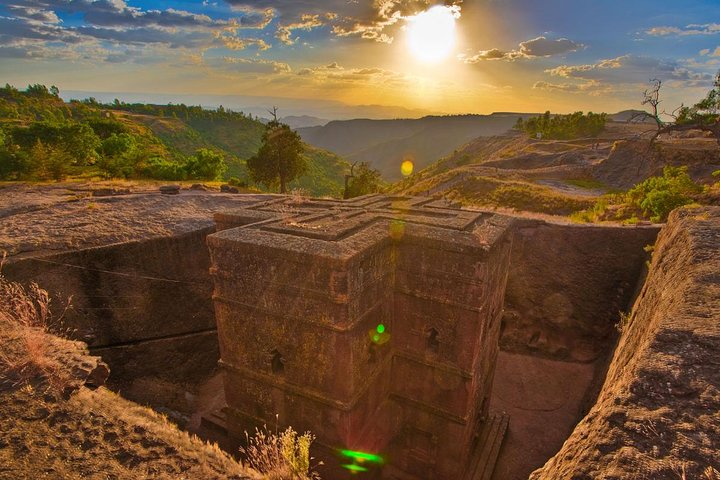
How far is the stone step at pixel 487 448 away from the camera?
910 cm

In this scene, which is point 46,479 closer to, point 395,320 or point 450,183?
point 395,320

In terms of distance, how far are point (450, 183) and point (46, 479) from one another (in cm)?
3620

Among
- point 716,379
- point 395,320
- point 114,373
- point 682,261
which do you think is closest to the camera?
point 716,379

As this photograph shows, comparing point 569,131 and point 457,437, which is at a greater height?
point 569,131

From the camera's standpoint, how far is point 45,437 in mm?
3766

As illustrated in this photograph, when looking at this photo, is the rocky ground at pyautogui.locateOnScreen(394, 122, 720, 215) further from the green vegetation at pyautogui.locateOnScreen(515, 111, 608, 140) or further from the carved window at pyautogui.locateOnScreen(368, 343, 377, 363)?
the carved window at pyautogui.locateOnScreen(368, 343, 377, 363)

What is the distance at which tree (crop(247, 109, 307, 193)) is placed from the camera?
30.4 metres

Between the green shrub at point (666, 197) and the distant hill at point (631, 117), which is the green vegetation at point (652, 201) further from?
the distant hill at point (631, 117)

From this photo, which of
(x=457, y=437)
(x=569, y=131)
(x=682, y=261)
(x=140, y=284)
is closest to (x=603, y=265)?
(x=682, y=261)

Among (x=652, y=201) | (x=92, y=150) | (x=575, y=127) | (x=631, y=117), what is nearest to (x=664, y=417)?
(x=631, y=117)

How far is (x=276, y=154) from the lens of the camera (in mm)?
30734

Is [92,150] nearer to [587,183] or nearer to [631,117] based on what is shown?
[631,117]

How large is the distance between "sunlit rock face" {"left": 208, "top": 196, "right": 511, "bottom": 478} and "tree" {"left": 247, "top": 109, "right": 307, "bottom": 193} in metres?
23.0

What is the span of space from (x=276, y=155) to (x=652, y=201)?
2496 cm
